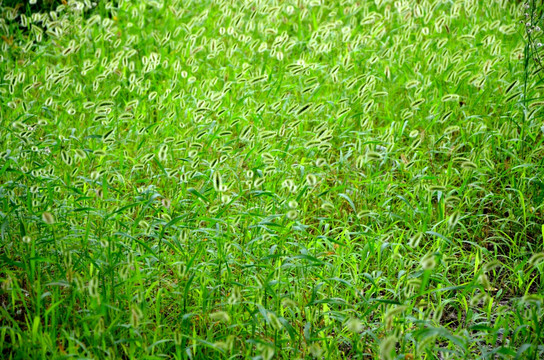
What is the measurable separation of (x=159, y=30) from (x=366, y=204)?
111 inches

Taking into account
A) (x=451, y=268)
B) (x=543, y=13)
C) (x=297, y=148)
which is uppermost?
(x=543, y=13)

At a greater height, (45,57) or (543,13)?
Answer: (543,13)

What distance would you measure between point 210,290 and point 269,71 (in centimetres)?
223

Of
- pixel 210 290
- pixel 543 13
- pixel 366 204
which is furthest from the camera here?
pixel 543 13

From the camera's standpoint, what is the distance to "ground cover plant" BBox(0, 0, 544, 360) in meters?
2.12

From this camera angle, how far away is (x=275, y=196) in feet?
→ 9.21

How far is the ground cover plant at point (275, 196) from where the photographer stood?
2.12 m

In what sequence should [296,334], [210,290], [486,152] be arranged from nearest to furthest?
[296,334] < [210,290] < [486,152]

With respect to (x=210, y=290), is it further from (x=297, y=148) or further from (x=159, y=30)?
(x=159, y=30)

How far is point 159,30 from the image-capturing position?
16.0 feet

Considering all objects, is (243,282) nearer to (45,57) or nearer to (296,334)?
(296,334)

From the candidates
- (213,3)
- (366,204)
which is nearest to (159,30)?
(213,3)

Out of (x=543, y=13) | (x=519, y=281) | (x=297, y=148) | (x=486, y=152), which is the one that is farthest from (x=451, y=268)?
(x=543, y=13)

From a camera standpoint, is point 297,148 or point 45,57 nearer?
point 297,148
